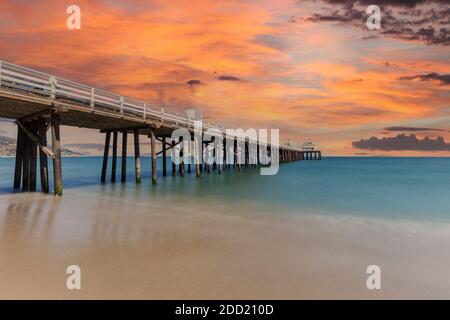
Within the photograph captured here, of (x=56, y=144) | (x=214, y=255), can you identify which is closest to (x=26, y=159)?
(x=56, y=144)

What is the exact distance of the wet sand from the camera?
4012mm

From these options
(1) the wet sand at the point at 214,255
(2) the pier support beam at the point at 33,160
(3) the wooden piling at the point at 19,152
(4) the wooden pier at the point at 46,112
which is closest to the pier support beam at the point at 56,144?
(4) the wooden pier at the point at 46,112

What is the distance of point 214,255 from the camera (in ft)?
17.8

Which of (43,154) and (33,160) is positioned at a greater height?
(43,154)

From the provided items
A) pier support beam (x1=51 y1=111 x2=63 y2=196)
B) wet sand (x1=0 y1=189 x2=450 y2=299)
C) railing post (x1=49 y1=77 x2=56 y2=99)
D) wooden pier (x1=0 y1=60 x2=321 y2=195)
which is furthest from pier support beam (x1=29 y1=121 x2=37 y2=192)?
wet sand (x1=0 y1=189 x2=450 y2=299)

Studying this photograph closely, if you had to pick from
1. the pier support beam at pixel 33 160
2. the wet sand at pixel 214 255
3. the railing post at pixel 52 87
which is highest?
the railing post at pixel 52 87

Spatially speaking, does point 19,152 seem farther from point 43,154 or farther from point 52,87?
point 52,87

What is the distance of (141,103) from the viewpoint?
16984 mm

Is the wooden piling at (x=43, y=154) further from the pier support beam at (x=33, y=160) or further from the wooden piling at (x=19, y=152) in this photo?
the wooden piling at (x=19, y=152)

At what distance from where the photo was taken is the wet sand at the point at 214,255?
4.01m

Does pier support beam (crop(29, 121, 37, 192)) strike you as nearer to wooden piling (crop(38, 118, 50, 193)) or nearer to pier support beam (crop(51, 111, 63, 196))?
wooden piling (crop(38, 118, 50, 193))

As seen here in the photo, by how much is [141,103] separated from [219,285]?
47.9ft
